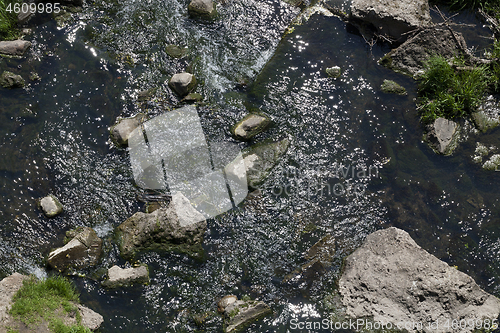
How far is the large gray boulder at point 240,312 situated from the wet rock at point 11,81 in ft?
18.5

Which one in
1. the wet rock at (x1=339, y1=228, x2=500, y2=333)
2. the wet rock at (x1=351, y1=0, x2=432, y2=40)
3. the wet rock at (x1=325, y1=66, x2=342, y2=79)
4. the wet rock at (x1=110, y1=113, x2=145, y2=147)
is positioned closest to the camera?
the wet rock at (x1=339, y1=228, x2=500, y2=333)

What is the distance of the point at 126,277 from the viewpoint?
571 centimetres

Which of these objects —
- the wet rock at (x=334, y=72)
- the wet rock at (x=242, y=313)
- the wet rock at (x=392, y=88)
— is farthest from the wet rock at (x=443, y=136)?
the wet rock at (x=242, y=313)

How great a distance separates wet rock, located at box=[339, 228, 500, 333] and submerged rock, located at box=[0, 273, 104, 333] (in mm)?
3776

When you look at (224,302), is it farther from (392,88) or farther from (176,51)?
(392,88)

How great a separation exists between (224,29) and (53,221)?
4.93 metres

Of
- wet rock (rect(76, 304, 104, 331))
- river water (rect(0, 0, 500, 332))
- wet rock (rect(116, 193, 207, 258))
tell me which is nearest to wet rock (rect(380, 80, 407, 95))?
river water (rect(0, 0, 500, 332))

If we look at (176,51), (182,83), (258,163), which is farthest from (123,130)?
(258,163)

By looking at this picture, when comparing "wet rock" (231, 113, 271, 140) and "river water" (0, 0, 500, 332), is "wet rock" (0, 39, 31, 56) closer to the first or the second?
"river water" (0, 0, 500, 332)

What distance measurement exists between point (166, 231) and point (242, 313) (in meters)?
1.72

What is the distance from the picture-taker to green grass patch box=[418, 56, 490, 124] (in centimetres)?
693

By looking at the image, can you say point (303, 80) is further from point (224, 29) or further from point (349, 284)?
point (349, 284)

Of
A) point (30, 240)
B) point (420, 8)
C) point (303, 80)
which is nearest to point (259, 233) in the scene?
point (303, 80)

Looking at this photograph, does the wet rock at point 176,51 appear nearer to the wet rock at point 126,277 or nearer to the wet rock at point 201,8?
the wet rock at point 201,8
